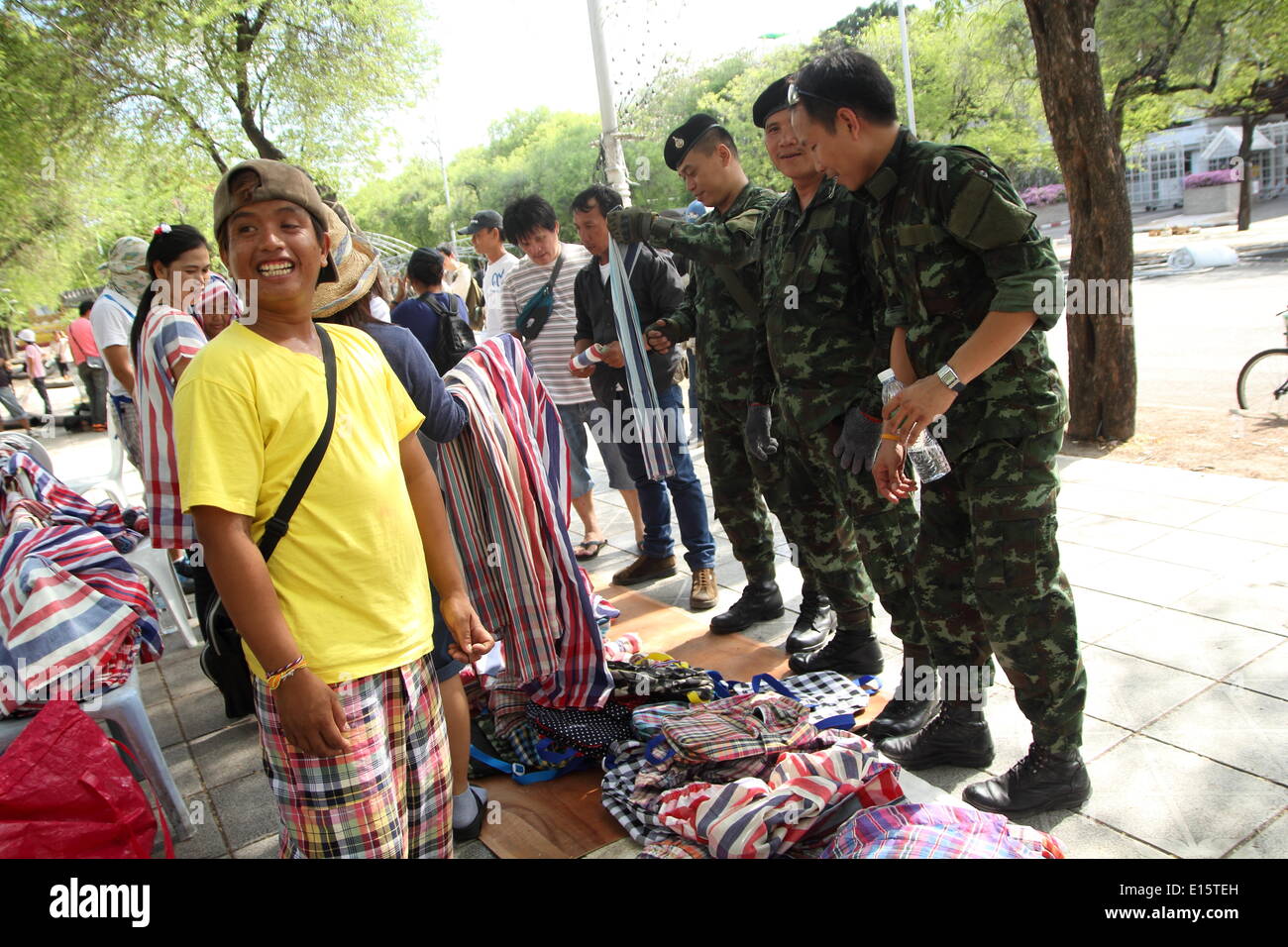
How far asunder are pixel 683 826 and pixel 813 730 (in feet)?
1.83

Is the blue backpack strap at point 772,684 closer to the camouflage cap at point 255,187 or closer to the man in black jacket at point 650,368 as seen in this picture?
the man in black jacket at point 650,368

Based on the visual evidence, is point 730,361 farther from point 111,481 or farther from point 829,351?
point 111,481

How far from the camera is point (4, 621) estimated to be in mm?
2914

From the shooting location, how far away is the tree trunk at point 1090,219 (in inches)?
230

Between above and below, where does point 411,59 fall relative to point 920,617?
above

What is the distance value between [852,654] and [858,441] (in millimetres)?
989

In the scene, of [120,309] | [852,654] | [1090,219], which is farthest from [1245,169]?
[120,309]

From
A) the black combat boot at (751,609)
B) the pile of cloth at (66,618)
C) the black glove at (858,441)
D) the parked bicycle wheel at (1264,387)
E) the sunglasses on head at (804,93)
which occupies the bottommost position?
the parked bicycle wheel at (1264,387)

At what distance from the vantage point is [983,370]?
7.82 feet

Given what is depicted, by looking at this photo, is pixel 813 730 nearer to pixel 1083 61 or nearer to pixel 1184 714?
pixel 1184 714

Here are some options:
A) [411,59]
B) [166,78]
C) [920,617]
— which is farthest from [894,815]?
[411,59]

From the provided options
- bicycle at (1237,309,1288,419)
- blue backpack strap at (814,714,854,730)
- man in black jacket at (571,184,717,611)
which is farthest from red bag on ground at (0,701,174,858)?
bicycle at (1237,309,1288,419)

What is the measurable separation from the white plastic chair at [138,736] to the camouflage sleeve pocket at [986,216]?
2.83m

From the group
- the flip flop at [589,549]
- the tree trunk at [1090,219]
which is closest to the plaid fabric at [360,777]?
the flip flop at [589,549]
